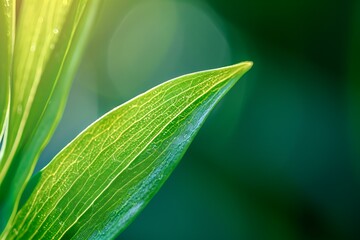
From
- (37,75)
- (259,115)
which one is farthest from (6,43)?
(259,115)

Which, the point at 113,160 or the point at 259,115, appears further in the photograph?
the point at 259,115

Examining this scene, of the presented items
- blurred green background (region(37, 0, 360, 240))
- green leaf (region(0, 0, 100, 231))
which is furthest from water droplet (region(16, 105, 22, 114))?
blurred green background (region(37, 0, 360, 240))

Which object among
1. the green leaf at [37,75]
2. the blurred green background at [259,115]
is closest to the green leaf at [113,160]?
the green leaf at [37,75]

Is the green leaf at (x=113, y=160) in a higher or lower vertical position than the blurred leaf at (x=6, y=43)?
lower

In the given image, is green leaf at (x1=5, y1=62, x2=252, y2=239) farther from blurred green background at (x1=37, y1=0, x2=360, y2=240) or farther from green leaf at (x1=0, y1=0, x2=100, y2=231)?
blurred green background at (x1=37, y1=0, x2=360, y2=240)

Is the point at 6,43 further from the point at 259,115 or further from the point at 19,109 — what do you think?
the point at 259,115

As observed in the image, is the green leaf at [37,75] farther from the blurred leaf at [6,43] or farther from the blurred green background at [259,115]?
the blurred green background at [259,115]
